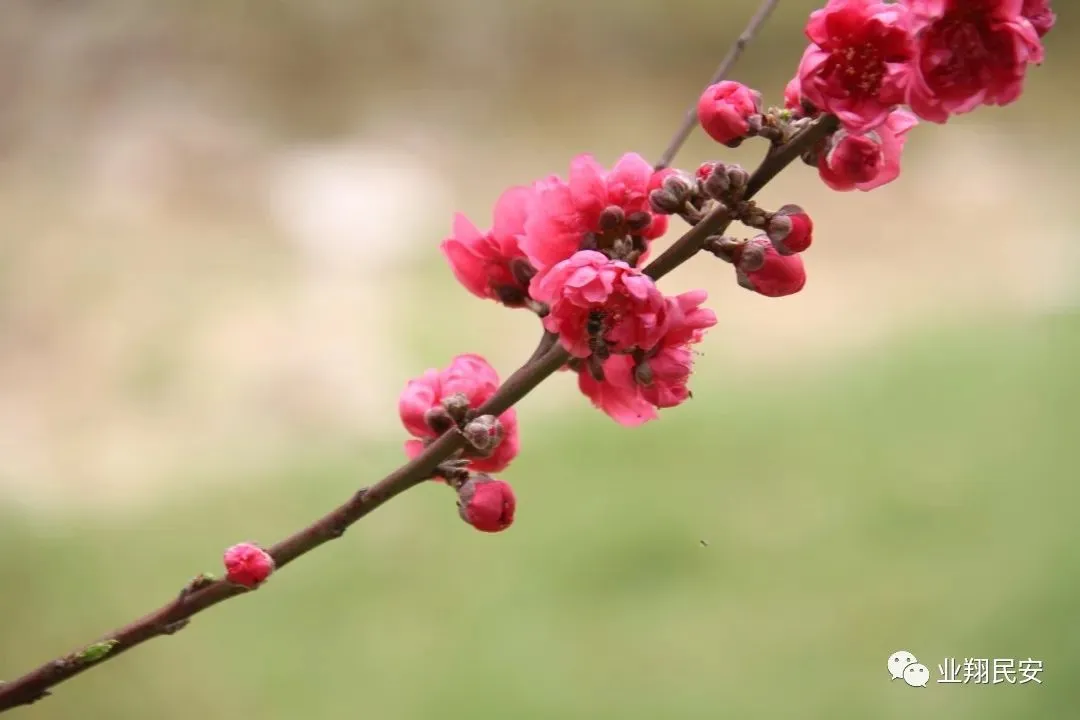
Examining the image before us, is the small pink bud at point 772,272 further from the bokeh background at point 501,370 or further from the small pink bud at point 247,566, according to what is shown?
the bokeh background at point 501,370

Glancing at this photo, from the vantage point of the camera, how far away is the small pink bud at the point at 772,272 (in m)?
0.40

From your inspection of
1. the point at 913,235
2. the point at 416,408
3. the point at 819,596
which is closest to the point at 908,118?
the point at 416,408

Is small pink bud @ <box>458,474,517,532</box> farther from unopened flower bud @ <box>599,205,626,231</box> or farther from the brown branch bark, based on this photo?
unopened flower bud @ <box>599,205,626,231</box>

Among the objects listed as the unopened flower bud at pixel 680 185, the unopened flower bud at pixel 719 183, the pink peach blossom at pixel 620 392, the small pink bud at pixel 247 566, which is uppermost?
the unopened flower bud at pixel 680 185

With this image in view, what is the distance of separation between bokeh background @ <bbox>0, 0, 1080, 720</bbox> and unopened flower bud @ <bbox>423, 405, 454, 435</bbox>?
71cm

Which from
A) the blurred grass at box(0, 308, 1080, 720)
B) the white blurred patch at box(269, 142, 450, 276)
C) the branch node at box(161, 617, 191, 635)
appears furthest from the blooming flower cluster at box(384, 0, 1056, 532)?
the white blurred patch at box(269, 142, 450, 276)

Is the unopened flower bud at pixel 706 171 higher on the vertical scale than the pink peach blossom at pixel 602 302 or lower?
higher

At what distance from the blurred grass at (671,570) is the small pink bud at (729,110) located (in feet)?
2.68

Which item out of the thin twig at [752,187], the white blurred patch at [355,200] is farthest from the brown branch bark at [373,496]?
the white blurred patch at [355,200]

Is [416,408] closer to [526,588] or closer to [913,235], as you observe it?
[526,588]

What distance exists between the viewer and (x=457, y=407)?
44 cm

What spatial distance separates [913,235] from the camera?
4.69 feet

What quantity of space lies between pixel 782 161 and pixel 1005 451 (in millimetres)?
982

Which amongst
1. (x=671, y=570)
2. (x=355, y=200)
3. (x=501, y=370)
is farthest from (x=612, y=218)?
(x=355, y=200)
